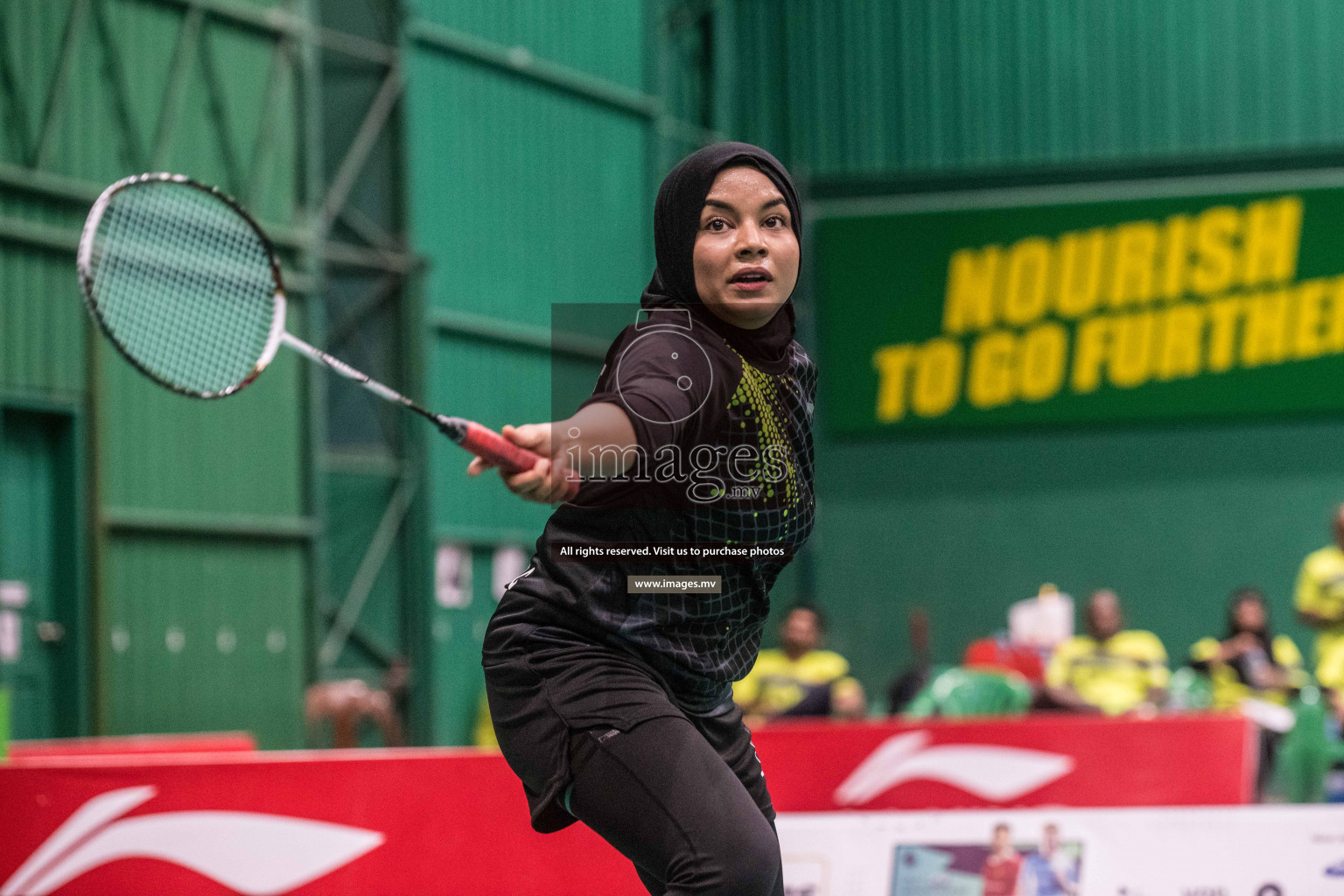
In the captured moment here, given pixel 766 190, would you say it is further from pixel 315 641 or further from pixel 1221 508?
pixel 1221 508

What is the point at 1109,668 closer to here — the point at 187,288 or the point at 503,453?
the point at 187,288

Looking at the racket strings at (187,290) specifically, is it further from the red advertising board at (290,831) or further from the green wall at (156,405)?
the green wall at (156,405)

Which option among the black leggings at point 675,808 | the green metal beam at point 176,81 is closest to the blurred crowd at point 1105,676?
the green metal beam at point 176,81

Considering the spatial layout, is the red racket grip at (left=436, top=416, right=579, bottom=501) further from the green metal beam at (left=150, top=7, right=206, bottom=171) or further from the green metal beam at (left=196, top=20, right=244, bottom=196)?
the green metal beam at (left=196, top=20, right=244, bottom=196)

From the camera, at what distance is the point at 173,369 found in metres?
3.12

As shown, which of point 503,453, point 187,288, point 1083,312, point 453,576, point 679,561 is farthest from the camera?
point 1083,312

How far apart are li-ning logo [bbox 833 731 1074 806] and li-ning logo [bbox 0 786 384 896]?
2112 mm

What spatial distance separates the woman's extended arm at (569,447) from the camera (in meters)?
2.08

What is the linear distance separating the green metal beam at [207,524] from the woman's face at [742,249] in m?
8.43

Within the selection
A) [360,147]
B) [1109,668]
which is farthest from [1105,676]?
[360,147]

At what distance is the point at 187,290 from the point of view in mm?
3740

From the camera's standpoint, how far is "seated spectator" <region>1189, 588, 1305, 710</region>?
29.1 ft

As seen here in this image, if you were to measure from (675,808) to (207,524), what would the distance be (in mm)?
9167

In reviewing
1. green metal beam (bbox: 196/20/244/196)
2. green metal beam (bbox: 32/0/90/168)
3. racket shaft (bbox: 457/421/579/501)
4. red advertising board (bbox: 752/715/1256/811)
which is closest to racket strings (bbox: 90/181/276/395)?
racket shaft (bbox: 457/421/579/501)
